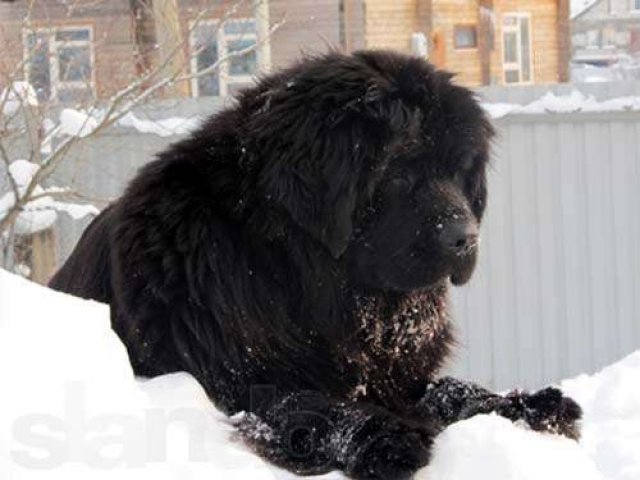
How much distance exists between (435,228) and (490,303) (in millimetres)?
4854

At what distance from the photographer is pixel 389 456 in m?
2.32

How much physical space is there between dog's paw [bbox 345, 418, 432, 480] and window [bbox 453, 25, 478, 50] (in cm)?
1400

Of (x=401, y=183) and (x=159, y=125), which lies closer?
(x=401, y=183)

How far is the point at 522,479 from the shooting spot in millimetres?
2195

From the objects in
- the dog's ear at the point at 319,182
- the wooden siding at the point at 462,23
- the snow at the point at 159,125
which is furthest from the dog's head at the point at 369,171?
the wooden siding at the point at 462,23

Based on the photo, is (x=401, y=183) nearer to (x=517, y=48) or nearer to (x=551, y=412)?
(x=551, y=412)

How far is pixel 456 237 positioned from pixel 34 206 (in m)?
4.74

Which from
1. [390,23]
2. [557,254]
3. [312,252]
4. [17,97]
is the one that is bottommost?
[557,254]

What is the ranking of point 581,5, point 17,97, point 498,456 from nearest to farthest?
point 498,456 → point 17,97 → point 581,5

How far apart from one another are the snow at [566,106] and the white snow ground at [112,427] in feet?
16.6

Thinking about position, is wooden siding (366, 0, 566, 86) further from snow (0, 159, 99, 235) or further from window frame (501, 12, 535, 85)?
snow (0, 159, 99, 235)

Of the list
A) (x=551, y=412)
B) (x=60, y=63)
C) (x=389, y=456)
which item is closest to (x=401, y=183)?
(x=551, y=412)

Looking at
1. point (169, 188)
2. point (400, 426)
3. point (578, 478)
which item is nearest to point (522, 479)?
point (578, 478)

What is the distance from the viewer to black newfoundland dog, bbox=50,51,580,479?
9.27ft
